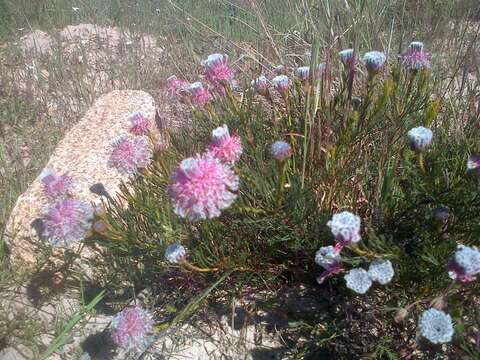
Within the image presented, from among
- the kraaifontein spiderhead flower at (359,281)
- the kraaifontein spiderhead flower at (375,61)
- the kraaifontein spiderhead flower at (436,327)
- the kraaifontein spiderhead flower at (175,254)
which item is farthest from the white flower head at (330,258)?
the kraaifontein spiderhead flower at (375,61)

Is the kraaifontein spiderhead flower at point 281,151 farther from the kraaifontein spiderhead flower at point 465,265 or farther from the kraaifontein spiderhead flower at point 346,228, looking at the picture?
the kraaifontein spiderhead flower at point 465,265

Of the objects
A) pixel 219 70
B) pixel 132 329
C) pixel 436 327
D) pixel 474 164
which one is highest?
pixel 219 70

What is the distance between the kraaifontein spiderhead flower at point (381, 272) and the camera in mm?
1580

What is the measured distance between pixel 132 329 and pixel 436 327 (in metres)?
1.17

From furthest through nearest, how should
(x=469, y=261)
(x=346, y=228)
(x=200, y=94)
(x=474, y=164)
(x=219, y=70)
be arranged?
(x=200, y=94) → (x=219, y=70) → (x=474, y=164) → (x=346, y=228) → (x=469, y=261)

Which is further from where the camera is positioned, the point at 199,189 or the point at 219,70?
the point at 219,70

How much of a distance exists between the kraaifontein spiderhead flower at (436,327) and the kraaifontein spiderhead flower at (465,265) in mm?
132

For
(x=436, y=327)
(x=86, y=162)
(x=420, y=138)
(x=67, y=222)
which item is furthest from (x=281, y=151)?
(x=86, y=162)

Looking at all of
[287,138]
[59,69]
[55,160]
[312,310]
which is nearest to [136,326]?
[312,310]

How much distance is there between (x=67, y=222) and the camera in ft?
6.28

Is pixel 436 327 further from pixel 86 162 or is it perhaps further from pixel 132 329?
pixel 86 162

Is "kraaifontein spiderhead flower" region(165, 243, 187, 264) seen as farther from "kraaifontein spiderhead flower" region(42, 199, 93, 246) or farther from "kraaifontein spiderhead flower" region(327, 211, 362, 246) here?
"kraaifontein spiderhead flower" region(327, 211, 362, 246)

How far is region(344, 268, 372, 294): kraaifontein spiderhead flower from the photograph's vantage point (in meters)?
1.58

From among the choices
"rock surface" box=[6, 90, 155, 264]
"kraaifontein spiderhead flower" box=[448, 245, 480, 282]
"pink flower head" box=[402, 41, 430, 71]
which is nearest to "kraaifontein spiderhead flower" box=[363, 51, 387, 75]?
"pink flower head" box=[402, 41, 430, 71]
